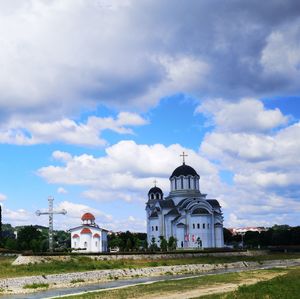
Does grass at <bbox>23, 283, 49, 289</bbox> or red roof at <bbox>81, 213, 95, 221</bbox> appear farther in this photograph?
red roof at <bbox>81, 213, 95, 221</bbox>

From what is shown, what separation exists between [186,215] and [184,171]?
9.64m

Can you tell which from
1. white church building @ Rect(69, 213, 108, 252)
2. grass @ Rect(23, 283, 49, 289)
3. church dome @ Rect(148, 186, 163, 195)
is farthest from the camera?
church dome @ Rect(148, 186, 163, 195)

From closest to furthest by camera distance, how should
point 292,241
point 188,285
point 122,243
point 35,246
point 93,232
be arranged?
point 188,285, point 35,246, point 122,243, point 93,232, point 292,241

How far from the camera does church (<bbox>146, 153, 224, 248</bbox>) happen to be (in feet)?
322

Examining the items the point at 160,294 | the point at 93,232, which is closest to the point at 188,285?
the point at 160,294

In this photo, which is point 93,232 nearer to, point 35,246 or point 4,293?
point 35,246

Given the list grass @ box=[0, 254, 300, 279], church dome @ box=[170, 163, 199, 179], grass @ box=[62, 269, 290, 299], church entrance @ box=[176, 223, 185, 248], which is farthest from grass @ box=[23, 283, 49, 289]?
church dome @ box=[170, 163, 199, 179]

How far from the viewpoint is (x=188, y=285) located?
135 feet

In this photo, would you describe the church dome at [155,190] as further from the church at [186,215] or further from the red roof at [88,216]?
the red roof at [88,216]

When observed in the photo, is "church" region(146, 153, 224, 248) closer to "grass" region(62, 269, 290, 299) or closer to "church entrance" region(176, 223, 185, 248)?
"church entrance" region(176, 223, 185, 248)

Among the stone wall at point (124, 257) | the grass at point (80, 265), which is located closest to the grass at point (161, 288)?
the grass at point (80, 265)

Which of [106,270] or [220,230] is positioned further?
[220,230]

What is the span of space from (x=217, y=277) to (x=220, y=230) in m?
52.3

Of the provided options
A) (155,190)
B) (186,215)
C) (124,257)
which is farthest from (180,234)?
(124,257)
